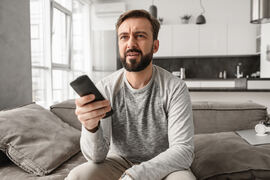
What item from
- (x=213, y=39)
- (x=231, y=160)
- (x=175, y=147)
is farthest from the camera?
(x=213, y=39)

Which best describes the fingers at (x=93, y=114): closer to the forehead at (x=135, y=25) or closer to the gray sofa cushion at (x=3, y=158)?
the forehead at (x=135, y=25)

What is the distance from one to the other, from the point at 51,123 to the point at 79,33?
4133 mm

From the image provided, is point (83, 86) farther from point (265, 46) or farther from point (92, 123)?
point (265, 46)

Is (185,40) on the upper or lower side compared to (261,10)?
upper

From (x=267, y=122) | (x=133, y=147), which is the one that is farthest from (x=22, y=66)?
(x=267, y=122)

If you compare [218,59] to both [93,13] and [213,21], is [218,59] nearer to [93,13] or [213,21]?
[213,21]

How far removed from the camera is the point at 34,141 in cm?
135

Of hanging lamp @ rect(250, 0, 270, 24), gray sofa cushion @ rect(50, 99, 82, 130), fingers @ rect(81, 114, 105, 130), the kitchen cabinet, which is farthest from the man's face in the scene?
the kitchen cabinet

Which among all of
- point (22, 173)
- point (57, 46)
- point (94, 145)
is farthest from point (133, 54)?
point (57, 46)

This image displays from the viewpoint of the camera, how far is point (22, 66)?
227cm

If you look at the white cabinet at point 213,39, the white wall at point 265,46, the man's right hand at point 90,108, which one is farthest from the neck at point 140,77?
the white cabinet at point 213,39

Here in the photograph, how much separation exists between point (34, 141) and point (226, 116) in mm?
1414

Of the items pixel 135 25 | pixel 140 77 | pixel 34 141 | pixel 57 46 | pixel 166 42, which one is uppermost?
pixel 166 42

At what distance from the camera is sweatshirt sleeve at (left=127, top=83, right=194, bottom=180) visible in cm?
96
